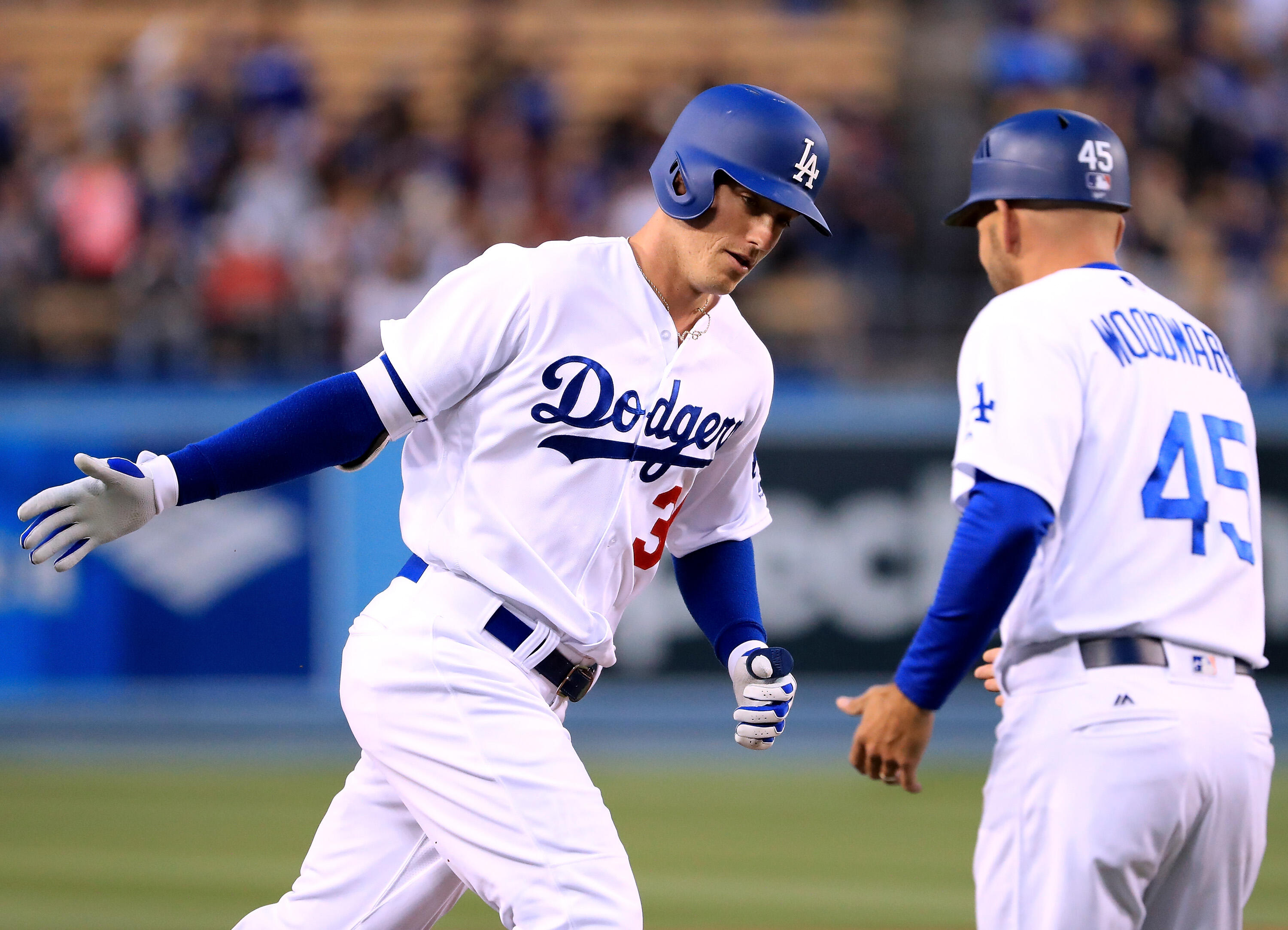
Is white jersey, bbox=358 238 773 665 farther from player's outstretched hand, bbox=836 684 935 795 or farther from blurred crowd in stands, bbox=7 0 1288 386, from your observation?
blurred crowd in stands, bbox=7 0 1288 386

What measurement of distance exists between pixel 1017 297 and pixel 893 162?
10.5m

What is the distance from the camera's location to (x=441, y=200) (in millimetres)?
11703

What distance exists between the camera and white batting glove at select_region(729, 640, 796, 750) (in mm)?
Answer: 3770

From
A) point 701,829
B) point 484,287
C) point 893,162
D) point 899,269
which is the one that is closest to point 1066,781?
point 484,287

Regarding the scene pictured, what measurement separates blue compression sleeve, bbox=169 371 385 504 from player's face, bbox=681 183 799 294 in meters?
0.80

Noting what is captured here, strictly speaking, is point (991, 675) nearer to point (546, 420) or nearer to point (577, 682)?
point (577, 682)

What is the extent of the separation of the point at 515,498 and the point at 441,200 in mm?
8544

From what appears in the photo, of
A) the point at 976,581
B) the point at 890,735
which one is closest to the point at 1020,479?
the point at 976,581

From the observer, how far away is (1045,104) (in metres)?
13.3

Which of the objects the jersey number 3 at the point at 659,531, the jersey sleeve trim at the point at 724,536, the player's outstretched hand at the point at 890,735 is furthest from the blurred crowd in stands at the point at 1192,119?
the player's outstretched hand at the point at 890,735

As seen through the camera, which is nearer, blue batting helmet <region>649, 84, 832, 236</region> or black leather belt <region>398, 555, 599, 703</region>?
black leather belt <region>398, 555, 599, 703</region>

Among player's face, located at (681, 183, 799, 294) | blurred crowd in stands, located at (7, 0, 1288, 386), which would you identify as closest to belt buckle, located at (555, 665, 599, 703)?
player's face, located at (681, 183, 799, 294)

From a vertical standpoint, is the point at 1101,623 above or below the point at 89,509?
below

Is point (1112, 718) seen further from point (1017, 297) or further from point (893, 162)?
point (893, 162)
